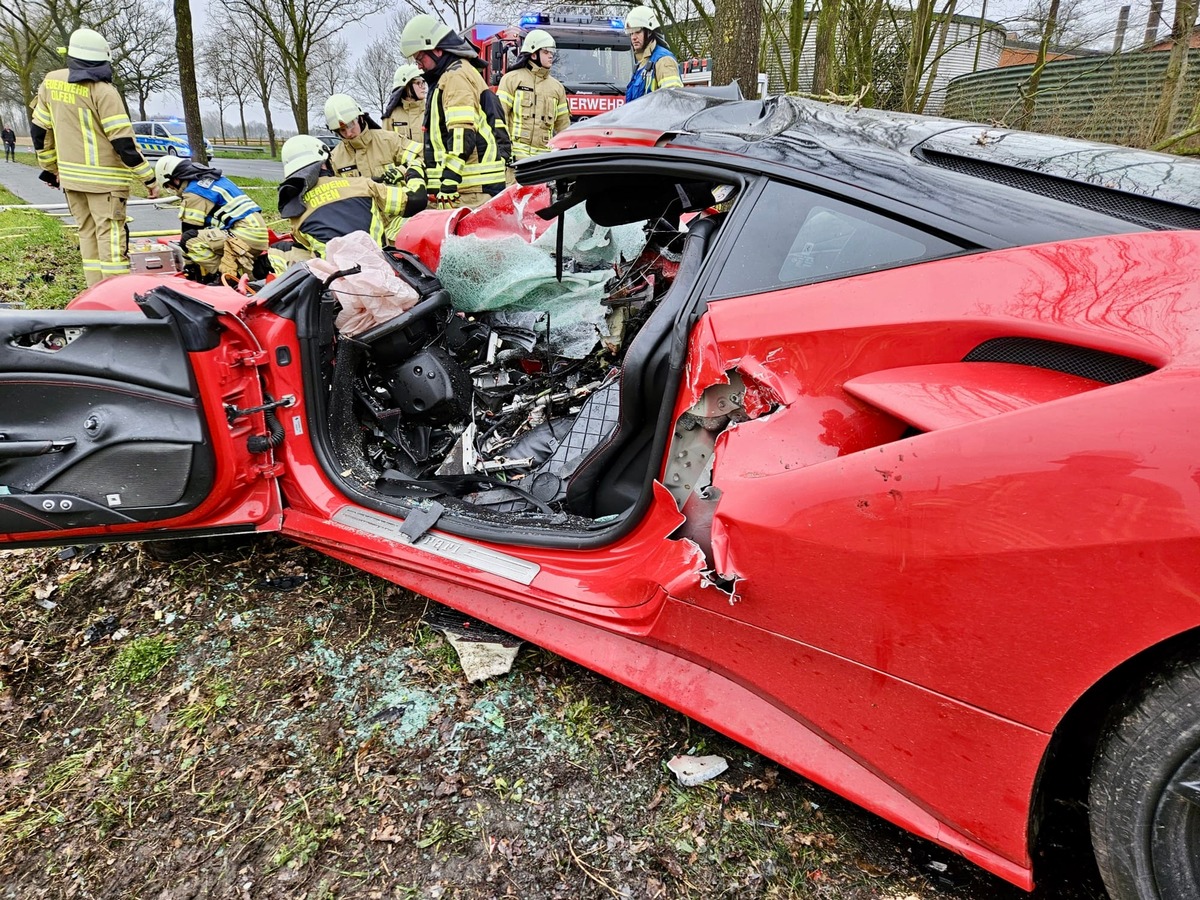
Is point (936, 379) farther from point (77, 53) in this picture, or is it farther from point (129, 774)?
point (77, 53)

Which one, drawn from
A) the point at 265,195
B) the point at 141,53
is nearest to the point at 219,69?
the point at 141,53

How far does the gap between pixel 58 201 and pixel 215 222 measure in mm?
13117

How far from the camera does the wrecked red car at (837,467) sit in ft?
3.71

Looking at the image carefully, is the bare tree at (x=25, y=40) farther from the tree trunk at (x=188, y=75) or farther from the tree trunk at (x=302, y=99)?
the tree trunk at (x=188, y=75)

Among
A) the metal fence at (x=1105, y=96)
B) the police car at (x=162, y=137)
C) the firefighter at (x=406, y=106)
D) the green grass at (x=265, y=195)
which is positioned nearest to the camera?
the firefighter at (x=406, y=106)

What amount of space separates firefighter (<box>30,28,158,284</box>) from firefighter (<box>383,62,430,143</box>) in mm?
2634

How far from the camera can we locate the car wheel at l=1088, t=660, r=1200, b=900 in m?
1.11

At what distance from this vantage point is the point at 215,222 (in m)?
5.58

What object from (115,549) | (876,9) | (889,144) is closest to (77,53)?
(115,549)

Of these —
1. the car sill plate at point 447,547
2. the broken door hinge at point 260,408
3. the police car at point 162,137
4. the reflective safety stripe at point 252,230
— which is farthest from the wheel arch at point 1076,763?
the police car at point 162,137

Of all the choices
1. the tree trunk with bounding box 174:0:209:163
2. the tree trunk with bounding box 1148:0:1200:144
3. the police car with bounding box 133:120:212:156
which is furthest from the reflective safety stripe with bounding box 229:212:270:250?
the police car with bounding box 133:120:212:156

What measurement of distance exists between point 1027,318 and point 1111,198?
40cm

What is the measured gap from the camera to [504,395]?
3.12 metres

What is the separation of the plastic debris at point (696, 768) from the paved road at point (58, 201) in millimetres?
7638
